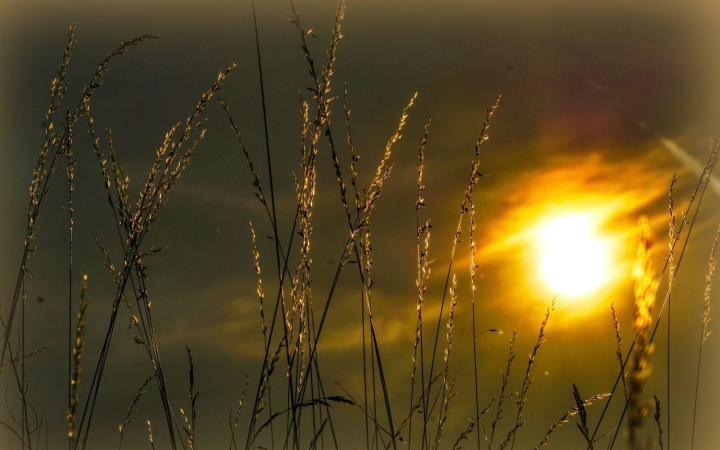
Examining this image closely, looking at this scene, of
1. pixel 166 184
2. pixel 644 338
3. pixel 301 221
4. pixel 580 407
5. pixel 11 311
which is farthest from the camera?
pixel 11 311

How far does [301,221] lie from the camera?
1698 millimetres

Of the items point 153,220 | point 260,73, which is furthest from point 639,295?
point 153,220

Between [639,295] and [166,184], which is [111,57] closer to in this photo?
[166,184]

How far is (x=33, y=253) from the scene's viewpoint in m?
1.89

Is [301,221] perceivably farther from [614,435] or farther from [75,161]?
[614,435]

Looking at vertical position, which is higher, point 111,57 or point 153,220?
point 111,57

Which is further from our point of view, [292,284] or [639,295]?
[292,284]

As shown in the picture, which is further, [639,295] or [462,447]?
[462,447]

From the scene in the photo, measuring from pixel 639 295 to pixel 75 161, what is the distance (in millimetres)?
1775

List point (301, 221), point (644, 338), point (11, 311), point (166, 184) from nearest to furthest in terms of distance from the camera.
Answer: point (644, 338) < point (301, 221) < point (166, 184) < point (11, 311)

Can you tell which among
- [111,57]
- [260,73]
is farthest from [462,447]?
[111,57]

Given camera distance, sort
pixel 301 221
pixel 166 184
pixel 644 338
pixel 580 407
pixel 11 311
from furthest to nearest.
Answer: pixel 11 311 → pixel 166 184 → pixel 301 221 → pixel 580 407 → pixel 644 338

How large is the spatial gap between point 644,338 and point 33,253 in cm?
177

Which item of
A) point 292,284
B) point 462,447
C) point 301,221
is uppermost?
point 301,221
